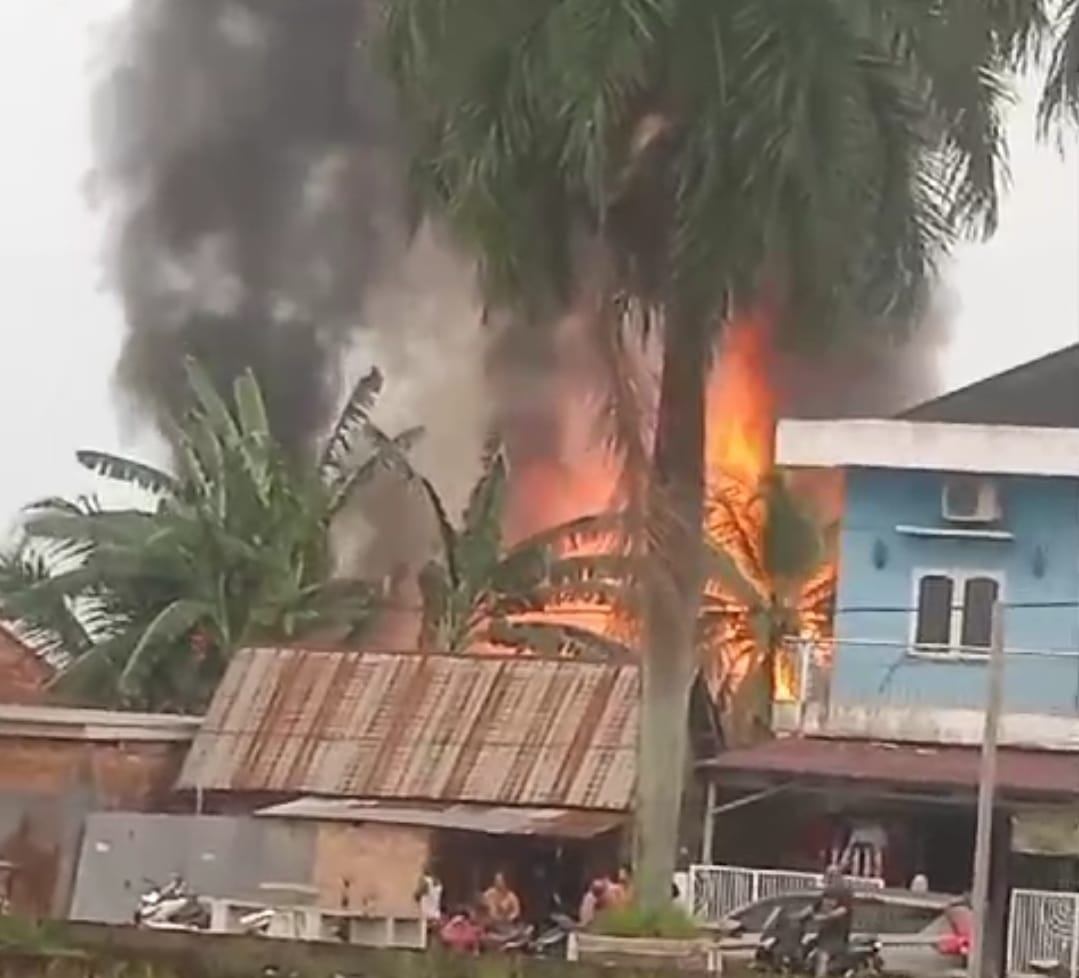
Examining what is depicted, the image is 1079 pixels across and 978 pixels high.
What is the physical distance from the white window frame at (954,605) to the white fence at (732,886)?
3.08m

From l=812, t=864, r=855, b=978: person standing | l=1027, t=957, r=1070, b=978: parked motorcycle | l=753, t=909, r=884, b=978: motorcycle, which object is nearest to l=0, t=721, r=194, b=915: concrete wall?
l=753, t=909, r=884, b=978: motorcycle

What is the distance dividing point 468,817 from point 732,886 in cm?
300

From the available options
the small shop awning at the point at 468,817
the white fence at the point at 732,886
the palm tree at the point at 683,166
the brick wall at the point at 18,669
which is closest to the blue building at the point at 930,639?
the white fence at the point at 732,886

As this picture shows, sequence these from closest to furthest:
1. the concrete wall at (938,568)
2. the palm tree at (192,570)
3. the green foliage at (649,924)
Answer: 1. the green foliage at (649,924)
2. the concrete wall at (938,568)
3. the palm tree at (192,570)

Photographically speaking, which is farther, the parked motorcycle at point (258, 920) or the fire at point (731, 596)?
the fire at point (731, 596)

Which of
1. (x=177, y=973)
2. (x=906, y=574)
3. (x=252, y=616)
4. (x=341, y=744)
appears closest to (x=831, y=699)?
(x=906, y=574)

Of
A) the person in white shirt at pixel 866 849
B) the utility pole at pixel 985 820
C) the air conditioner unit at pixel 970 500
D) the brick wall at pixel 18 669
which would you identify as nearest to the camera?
the utility pole at pixel 985 820

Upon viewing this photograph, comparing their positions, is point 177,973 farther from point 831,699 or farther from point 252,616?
point 252,616

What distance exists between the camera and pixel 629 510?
18766 mm

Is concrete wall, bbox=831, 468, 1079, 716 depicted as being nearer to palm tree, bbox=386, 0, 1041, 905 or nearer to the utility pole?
the utility pole

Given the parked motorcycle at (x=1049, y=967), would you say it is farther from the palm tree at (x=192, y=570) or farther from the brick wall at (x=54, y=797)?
the palm tree at (x=192, y=570)

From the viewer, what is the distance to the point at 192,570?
2986cm

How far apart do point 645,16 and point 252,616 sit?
Answer: 13770 mm

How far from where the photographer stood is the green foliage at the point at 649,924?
1780cm
